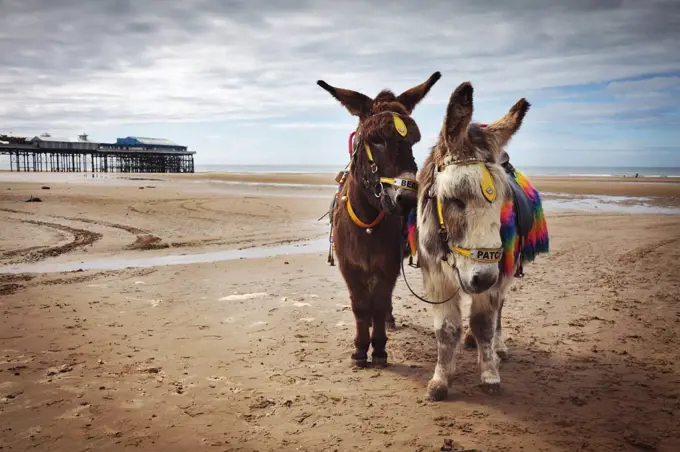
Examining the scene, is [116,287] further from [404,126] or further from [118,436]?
[404,126]

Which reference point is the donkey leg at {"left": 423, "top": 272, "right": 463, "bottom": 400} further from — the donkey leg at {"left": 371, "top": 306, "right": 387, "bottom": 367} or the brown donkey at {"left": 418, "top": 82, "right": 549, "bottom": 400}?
the donkey leg at {"left": 371, "top": 306, "right": 387, "bottom": 367}

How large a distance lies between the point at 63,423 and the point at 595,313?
270 inches

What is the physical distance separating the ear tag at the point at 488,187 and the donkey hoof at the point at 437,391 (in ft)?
6.13

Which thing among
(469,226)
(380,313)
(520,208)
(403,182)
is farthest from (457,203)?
(380,313)

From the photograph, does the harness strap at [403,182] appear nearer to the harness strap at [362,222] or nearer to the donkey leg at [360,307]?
the harness strap at [362,222]

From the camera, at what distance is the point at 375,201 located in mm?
4371

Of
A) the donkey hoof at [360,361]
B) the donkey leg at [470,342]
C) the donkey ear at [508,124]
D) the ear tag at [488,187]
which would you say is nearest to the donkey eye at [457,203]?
the ear tag at [488,187]

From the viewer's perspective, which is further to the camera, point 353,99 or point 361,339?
point 361,339

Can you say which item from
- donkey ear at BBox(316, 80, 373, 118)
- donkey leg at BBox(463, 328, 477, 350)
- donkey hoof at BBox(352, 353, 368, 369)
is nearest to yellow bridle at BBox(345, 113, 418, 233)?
donkey ear at BBox(316, 80, 373, 118)

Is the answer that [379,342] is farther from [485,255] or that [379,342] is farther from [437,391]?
[485,255]

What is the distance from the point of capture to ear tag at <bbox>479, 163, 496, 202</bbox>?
3.39m

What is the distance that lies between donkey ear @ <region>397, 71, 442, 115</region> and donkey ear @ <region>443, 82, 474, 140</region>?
4.01 ft

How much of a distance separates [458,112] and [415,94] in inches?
54.1

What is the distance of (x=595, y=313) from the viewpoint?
7020 mm
